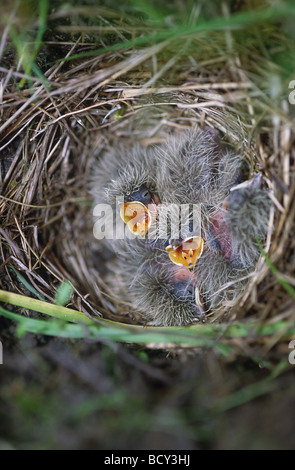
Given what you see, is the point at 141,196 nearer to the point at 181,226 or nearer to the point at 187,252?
the point at 181,226

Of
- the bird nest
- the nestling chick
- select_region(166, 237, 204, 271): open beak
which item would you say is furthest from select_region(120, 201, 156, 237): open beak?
the bird nest

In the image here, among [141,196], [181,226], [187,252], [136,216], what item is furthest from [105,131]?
[187,252]

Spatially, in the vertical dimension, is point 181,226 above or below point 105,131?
below

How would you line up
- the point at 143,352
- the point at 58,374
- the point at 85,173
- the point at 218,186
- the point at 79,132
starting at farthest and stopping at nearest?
the point at 85,173, the point at 79,132, the point at 218,186, the point at 143,352, the point at 58,374

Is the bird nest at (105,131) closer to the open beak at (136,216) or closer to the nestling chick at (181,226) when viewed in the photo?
the nestling chick at (181,226)

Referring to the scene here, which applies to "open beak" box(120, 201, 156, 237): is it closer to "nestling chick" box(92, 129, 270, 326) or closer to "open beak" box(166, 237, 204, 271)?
"nestling chick" box(92, 129, 270, 326)

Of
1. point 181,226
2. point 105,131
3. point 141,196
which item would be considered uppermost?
point 105,131

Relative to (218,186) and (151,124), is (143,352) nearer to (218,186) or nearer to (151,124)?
(218,186)
